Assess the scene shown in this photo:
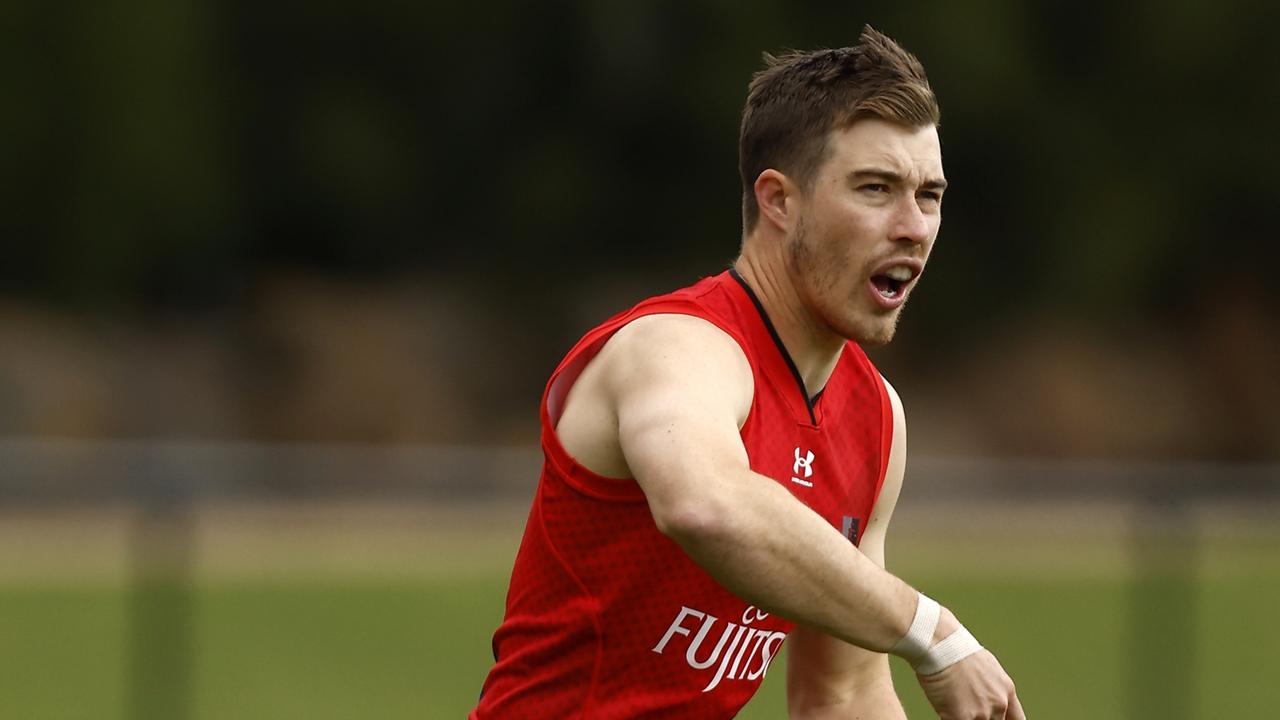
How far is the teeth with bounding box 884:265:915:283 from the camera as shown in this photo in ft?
13.1

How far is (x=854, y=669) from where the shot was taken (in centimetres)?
459

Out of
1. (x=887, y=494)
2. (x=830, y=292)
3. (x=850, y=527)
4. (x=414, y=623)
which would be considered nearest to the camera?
(x=830, y=292)

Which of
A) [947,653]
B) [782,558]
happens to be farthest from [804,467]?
[782,558]

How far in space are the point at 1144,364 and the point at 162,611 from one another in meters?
30.0

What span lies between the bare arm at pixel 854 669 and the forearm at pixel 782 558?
116 centimetres

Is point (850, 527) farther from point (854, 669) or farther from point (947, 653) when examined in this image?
point (947, 653)

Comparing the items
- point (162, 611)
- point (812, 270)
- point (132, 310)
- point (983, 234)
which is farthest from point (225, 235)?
point (812, 270)

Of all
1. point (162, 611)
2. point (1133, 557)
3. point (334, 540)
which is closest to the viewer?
point (162, 611)

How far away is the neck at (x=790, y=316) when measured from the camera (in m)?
4.14

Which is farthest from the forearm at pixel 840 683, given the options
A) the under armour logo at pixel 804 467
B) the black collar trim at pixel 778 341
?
the black collar trim at pixel 778 341

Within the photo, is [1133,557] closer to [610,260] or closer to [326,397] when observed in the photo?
[326,397]

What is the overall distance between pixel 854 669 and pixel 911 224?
125cm

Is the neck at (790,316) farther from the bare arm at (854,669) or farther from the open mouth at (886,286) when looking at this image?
the bare arm at (854,669)

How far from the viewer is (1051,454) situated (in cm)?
3272
